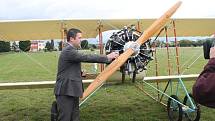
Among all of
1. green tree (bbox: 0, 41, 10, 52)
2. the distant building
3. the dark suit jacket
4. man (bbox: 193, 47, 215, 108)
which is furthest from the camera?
green tree (bbox: 0, 41, 10, 52)

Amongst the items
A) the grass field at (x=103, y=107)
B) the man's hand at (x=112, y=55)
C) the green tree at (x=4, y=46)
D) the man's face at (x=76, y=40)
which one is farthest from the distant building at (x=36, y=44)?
the man's face at (x=76, y=40)

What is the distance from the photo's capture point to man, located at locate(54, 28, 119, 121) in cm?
579

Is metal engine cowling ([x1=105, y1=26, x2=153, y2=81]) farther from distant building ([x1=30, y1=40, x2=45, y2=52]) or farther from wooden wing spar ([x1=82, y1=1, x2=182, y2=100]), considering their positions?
distant building ([x1=30, y1=40, x2=45, y2=52])

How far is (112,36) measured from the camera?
7.04 meters

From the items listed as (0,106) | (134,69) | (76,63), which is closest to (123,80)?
(134,69)

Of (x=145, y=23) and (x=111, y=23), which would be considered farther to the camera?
(x=145, y=23)

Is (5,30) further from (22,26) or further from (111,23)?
(111,23)

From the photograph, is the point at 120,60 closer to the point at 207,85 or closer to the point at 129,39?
the point at 129,39

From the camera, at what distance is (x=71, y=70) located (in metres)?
5.88

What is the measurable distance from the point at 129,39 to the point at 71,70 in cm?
143

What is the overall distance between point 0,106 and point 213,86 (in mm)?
8934

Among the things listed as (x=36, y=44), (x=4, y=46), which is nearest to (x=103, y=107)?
(x=36, y=44)

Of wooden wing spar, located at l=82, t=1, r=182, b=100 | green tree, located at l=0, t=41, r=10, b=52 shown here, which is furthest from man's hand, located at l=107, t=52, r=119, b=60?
green tree, located at l=0, t=41, r=10, b=52

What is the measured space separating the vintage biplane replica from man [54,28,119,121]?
50cm
